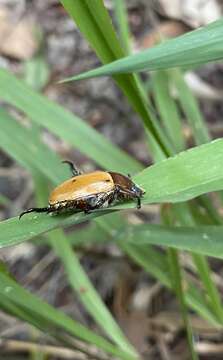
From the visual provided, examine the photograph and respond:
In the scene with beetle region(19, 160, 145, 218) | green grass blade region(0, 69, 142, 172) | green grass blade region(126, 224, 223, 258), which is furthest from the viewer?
green grass blade region(0, 69, 142, 172)

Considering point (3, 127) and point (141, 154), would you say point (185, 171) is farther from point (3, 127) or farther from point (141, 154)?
point (141, 154)

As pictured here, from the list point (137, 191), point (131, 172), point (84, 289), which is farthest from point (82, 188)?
point (84, 289)

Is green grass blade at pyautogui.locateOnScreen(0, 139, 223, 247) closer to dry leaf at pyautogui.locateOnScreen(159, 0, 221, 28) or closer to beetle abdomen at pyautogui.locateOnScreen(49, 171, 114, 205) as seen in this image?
beetle abdomen at pyautogui.locateOnScreen(49, 171, 114, 205)

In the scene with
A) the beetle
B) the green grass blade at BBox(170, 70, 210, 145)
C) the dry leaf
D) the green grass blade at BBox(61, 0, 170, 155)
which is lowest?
the beetle

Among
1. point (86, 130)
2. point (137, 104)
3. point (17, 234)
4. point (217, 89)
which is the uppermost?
point (217, 89)

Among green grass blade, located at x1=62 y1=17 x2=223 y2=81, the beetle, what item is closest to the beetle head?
the beetle

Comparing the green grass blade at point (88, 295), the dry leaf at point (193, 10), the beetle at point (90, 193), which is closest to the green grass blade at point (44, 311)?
the green grass blade at point (88, 295)

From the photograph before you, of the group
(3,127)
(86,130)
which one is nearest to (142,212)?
(86,130)
